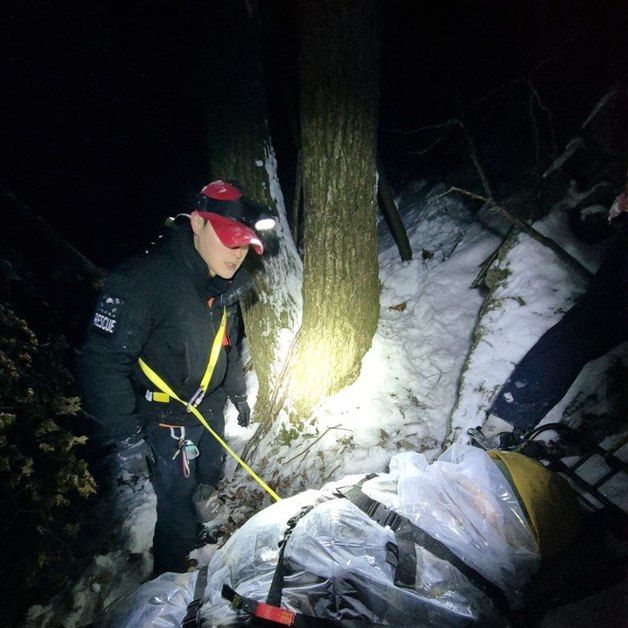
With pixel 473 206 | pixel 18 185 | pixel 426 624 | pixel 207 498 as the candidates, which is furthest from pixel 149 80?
pixel 426 624

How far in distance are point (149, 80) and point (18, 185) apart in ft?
11.2

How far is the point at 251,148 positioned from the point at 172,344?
2065 mm

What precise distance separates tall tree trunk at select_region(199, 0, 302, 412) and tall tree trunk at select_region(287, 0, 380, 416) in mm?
373

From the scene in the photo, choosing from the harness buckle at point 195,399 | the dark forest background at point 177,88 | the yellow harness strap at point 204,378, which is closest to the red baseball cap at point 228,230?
the yellow harness strap at point 204,378

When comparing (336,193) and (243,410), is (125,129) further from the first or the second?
(243,410)

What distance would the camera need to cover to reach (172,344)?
2432 millimetres

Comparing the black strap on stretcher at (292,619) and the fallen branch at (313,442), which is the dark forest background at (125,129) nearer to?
the fallen branch at (313,442)

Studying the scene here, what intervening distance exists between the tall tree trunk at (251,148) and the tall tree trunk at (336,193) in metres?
0.37

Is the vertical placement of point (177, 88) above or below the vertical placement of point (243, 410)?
above

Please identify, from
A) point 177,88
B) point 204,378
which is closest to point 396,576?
point 204,378

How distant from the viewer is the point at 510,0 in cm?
686

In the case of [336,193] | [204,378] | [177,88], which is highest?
[177,88]

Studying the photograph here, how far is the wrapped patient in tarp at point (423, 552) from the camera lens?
4.99ft

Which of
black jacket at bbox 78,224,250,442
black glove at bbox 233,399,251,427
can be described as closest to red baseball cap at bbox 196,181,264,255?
black jacket at bbox 78,224,250,442
